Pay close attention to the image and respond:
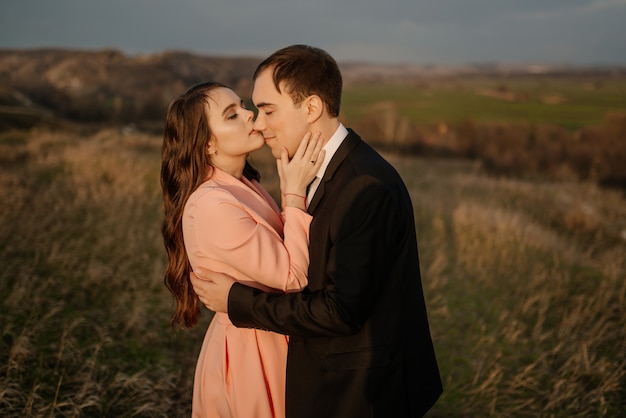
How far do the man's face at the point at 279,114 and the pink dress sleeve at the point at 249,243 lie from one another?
0.37 meters

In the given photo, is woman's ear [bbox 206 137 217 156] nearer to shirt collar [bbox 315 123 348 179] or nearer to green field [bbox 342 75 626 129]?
shirt collar [bbox 315 123 348 179]

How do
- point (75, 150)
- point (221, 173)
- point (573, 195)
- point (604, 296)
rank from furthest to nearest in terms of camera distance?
point (573, 195) < point (75, 150) < point (604, 296) < point (221, 173)

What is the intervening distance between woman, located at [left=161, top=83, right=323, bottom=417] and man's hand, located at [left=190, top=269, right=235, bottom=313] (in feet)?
0.13

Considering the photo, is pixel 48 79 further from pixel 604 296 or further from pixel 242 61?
pixel 604 296

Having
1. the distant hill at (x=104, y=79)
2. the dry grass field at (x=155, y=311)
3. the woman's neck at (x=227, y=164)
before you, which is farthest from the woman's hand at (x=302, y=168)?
the distant hill at (x=104, y=79)

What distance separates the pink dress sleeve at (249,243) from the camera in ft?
6.12

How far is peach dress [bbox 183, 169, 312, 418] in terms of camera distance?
1876 millimetres

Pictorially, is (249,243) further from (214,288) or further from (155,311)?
(155,311)

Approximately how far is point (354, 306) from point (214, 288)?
69 centimetres

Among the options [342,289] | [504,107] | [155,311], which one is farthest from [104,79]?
[504,107]

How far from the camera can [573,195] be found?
16062 mm

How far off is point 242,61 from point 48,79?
1541cm

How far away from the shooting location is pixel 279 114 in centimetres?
210

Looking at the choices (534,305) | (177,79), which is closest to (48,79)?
(177,79)
